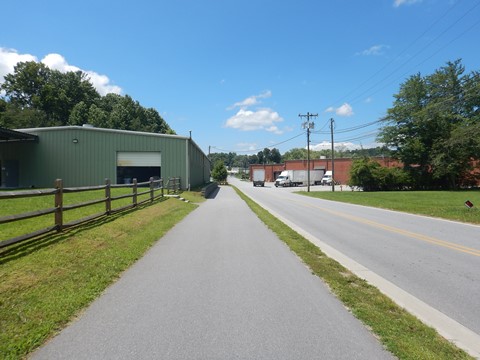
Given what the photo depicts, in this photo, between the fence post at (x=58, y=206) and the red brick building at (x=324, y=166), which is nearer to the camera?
the fence post at (x=58, y=206)

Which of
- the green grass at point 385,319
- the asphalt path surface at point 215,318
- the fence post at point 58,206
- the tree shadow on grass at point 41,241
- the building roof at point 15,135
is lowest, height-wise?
the green grass at point 385,319

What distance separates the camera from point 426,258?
7.93 m

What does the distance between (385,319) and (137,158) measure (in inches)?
1181

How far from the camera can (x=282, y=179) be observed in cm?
6556

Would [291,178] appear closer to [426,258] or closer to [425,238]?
[425,238]

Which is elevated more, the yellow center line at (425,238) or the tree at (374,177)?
the tree at (374,177)

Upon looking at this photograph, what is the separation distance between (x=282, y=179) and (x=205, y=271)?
59.7 m

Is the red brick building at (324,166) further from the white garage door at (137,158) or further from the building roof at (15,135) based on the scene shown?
the building roof at (15,135)

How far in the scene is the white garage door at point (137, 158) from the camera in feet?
105

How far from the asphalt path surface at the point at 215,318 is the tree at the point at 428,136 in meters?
45.7

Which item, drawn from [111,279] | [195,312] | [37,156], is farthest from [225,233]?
[37,156]

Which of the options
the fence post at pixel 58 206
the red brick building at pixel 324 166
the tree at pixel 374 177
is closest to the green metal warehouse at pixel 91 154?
the fence post at pixel 58 206

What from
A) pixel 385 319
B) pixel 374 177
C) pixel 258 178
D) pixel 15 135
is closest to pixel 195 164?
pixel 15 135

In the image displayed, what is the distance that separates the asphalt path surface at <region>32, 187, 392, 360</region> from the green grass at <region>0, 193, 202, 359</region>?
8.3 inches
